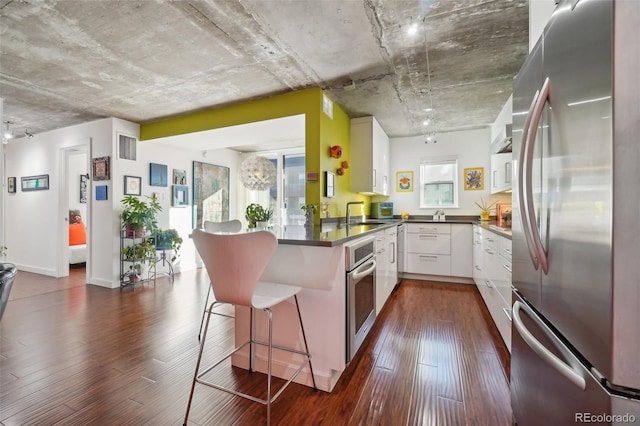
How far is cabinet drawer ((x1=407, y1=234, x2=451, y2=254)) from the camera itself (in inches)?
170

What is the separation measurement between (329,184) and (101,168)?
3505mm

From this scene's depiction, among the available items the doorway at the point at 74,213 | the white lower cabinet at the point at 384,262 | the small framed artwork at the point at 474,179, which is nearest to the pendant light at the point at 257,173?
the white lower cabinet at the point at 384,262

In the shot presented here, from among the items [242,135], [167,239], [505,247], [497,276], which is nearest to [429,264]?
[497,276]

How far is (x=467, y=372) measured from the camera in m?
1.94

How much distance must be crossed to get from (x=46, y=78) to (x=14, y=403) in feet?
10.2

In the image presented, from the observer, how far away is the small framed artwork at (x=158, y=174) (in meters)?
4.58

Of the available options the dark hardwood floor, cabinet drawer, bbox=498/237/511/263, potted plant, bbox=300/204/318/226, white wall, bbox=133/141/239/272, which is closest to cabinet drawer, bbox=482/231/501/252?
cabinet drawer, bbox=498/237/511/263

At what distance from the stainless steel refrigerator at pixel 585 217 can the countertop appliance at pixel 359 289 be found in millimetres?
966

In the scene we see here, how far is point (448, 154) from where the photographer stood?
505cm

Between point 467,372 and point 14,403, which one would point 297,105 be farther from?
point 14,403

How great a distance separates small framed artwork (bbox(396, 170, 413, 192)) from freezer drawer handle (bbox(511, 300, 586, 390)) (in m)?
4.31

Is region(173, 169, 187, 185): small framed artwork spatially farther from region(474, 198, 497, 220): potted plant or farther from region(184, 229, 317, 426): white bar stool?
region(474, 198, 497, 220): potted plant

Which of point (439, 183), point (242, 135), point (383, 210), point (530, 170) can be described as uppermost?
point (242, 135)

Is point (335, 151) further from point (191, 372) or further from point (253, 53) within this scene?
point (191, 372)
